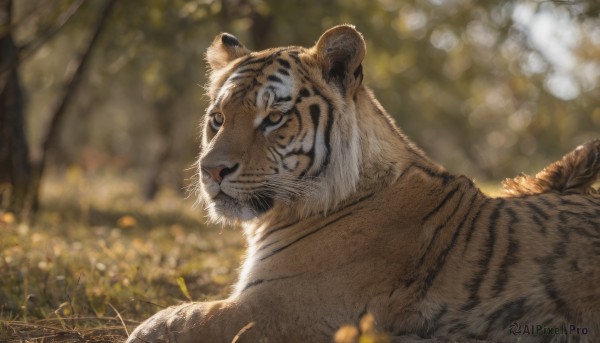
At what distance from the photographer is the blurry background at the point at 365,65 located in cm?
799

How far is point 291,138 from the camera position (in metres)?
3.94

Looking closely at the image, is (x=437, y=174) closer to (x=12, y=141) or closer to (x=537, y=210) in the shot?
(x=537, y=210)

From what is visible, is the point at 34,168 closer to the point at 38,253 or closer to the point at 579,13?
the point at 38,253

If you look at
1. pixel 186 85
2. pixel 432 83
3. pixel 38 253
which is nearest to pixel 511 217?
pixel 38 253

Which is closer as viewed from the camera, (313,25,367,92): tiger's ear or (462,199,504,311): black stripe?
(462,199,504,311): black stripe

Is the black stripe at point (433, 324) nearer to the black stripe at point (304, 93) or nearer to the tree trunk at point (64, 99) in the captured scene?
the black stripe at point (304, 93)

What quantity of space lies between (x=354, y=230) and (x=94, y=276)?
7.51ft

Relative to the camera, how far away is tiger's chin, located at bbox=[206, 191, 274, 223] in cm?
387

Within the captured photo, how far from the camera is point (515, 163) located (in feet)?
75.1

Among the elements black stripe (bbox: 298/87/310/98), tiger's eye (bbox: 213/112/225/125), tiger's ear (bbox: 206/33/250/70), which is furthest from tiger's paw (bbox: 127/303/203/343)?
tiger's ear (bbox: 206/33/250/70)

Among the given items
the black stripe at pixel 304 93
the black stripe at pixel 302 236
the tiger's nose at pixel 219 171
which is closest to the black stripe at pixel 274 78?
the black stripe at pixel 304 93

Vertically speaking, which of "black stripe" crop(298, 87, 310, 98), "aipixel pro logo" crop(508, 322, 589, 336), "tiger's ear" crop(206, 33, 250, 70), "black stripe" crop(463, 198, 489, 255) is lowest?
"aipixel pro logo" crop(508, 322, 589, 336)

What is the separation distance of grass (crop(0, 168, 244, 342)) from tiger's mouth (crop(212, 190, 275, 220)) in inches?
24.2

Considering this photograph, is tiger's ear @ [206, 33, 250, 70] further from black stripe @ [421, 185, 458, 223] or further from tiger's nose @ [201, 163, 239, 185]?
black stripe @ [421, 185, 458, 223]
